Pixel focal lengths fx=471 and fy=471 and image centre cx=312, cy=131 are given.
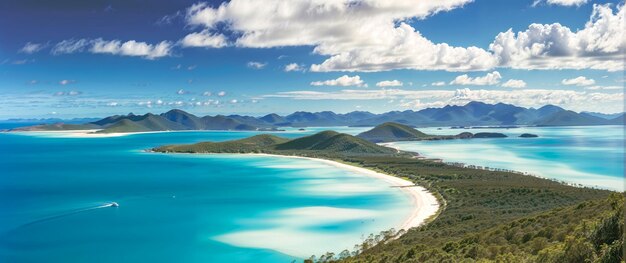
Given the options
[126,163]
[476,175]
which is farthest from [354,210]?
[126,163]

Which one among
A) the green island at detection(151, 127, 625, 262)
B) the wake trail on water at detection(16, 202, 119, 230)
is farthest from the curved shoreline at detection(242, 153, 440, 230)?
the wake trail on water at detection(16, 202, 119, 230)

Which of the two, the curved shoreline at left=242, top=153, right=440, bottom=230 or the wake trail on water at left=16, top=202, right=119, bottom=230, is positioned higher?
the curved shoreline at left=242, top=153, right=440, bottom=230

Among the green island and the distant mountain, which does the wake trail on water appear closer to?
the green island

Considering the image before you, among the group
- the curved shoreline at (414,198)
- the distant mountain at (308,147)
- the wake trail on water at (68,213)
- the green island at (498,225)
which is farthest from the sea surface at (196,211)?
the distant mountain at (308,147)

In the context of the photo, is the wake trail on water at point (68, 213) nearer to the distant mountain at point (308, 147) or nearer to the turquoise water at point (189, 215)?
the turquoise water at point (189, 215)

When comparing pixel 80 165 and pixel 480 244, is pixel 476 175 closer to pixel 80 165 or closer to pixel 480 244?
pixel 480 244

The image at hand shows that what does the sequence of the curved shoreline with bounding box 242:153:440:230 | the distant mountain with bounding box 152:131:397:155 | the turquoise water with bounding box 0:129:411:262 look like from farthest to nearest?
the distant mountain with bounding box 152:131:397:155 → the curved shoreline with bounding box 242:153:440:230 → the turquoise water with bounding box 0:129:411:262
